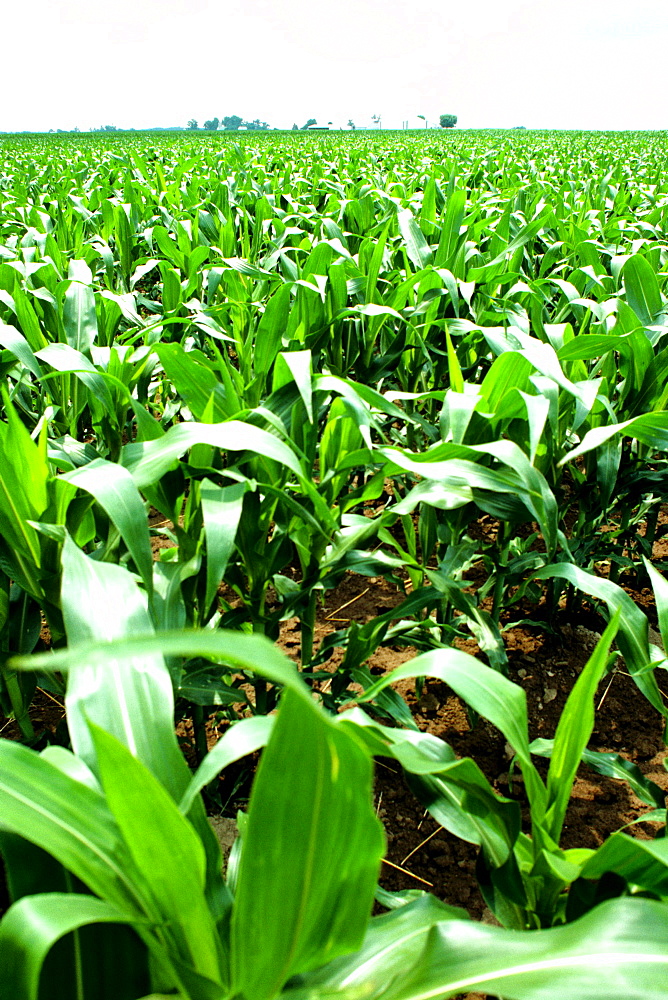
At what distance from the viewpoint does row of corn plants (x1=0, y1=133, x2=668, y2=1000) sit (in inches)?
18.8

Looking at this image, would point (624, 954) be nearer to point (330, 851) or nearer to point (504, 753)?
point (330, 851)

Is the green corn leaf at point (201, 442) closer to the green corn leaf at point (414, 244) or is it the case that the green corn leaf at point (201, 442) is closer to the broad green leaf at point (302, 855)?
the broad green leaf at point (302, 855)

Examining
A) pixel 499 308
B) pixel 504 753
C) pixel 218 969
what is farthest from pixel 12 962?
pixel 499 308

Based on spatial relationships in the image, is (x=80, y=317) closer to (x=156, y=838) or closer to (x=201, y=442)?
(x=201, y=442)

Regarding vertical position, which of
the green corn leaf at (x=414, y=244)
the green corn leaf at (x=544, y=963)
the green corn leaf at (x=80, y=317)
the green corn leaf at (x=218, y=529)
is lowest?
the green corn leaf at (x=544, y=963)

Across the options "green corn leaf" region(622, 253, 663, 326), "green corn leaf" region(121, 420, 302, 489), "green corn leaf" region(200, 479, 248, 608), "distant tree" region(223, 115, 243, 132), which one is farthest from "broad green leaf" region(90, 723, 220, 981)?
"distant tree" region(223, 115, 243, 132)

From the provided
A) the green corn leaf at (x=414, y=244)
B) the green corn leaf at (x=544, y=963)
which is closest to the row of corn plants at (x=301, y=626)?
the green corn leaf at (x=544, y=963)

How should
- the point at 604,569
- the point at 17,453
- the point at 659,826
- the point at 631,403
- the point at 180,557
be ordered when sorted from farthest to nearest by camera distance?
the point at 604,569, the point at 631,403, the point at 659,826, the point at 180,557, the point at 17,453

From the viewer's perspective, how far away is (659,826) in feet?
4.00

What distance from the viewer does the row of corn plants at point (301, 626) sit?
0.48m

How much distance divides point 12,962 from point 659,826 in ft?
3.73

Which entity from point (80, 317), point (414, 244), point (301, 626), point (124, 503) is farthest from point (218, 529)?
point (414, 244)

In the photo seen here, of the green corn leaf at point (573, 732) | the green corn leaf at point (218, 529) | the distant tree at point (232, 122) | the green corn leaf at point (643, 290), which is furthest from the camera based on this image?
the distant tree at point (232, 122)

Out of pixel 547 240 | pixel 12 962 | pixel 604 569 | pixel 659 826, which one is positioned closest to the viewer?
pixel 12 962
